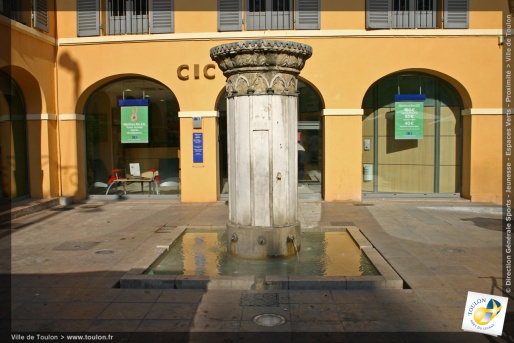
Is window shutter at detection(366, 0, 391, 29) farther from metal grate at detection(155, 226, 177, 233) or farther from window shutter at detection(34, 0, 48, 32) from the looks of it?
window shutter at detection(34, 0, 48, 32)

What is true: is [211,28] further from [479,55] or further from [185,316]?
[185,316]

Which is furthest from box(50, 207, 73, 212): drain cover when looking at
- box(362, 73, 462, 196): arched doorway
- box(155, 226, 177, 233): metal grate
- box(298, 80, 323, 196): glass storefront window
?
box(362, 73, 462, 196): arched doorway

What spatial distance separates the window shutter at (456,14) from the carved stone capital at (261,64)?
7984 mm

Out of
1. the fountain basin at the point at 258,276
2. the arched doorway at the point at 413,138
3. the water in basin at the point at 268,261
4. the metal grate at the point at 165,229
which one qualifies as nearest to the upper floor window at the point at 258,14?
the arched doorway at the point at 413,138

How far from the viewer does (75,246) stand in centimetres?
873

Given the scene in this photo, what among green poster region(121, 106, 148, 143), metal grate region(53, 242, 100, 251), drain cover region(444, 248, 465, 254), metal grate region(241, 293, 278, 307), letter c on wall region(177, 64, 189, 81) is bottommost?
metal grate region(241, 293, 278, 307)

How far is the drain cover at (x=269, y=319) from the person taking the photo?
5.08 m

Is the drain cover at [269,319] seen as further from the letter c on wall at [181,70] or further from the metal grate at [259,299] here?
the letter c on wall at [181,70]

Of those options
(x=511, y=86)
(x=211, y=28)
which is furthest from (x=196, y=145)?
(x=511, y=86)

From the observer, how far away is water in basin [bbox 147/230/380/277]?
22.7ft

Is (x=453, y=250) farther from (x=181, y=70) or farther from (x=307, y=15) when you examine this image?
(x=181, y=70)

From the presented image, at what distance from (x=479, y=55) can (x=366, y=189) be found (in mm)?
4967

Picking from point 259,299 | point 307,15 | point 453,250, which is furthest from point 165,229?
point 307,15

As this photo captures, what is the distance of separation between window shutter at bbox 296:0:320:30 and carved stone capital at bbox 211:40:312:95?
668 cm
